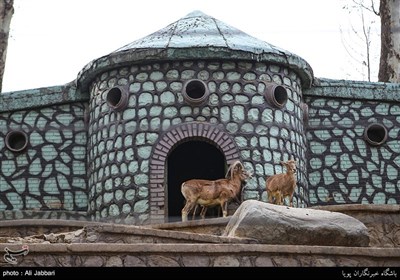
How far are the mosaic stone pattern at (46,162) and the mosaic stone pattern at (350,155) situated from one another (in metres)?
4.13

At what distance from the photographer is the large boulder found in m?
7.60

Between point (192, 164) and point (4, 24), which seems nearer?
point (4, 24)

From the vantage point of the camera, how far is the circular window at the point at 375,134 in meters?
14.8

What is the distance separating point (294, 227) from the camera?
25.0ft

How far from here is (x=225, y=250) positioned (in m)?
6.77

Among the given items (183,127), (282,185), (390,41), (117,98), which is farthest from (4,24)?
(390,41)

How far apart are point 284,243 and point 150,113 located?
19.9 ft

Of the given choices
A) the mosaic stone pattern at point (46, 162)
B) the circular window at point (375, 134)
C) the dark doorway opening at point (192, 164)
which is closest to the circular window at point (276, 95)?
the circular window at point (375, 134)

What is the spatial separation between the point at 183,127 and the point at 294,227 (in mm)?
5679

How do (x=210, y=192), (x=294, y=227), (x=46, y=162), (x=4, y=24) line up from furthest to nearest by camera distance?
1. (x=4, y=24)
2. (x=46, y=162)
3. (x=210, y=192)
4. (x=294, y=227)

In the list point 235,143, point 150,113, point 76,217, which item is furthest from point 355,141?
point 76,217

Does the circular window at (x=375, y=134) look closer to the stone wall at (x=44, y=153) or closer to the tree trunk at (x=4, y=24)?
the stone wall at (x=44, y=153)

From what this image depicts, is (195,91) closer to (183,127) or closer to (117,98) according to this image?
(183,127)

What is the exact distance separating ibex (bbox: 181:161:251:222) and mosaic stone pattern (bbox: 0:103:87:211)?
319 centimetres
